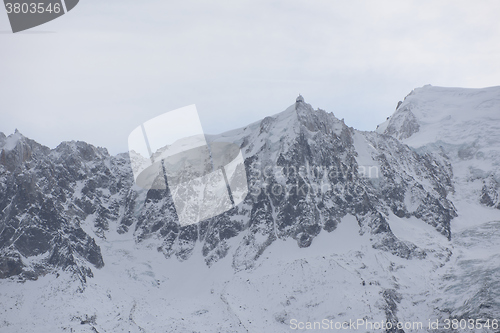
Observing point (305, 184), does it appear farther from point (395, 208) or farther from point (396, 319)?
point (396, 319)

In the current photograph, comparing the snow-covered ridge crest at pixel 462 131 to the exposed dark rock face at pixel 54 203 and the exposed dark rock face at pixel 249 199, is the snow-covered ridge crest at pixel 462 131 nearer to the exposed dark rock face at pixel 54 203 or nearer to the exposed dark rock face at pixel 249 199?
the exposed dark rock face at pixel 249 199

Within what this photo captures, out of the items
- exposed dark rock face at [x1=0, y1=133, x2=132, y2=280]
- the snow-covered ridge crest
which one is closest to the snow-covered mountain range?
exposed dark rock face at [x1=0, y1=133, x2=132, y2=280]

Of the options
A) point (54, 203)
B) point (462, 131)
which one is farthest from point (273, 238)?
point (462, 131)

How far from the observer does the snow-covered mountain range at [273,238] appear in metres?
79.6

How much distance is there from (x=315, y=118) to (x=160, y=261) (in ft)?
182

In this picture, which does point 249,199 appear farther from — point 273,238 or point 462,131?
point 462,131

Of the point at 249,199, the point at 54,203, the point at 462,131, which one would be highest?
the point at 54,203

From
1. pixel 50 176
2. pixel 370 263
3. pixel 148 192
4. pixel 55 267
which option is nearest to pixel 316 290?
pixel 370 263

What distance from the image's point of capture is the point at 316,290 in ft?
278

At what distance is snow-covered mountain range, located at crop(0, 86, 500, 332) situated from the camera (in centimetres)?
7956

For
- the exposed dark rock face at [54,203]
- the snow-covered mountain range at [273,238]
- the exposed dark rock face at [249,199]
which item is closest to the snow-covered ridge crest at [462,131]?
the snow-covered mountain range at [273,238]

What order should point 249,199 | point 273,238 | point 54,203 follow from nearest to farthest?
point 273,238, point 54,203, point 249,199

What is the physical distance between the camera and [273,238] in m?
103

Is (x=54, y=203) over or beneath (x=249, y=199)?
over
